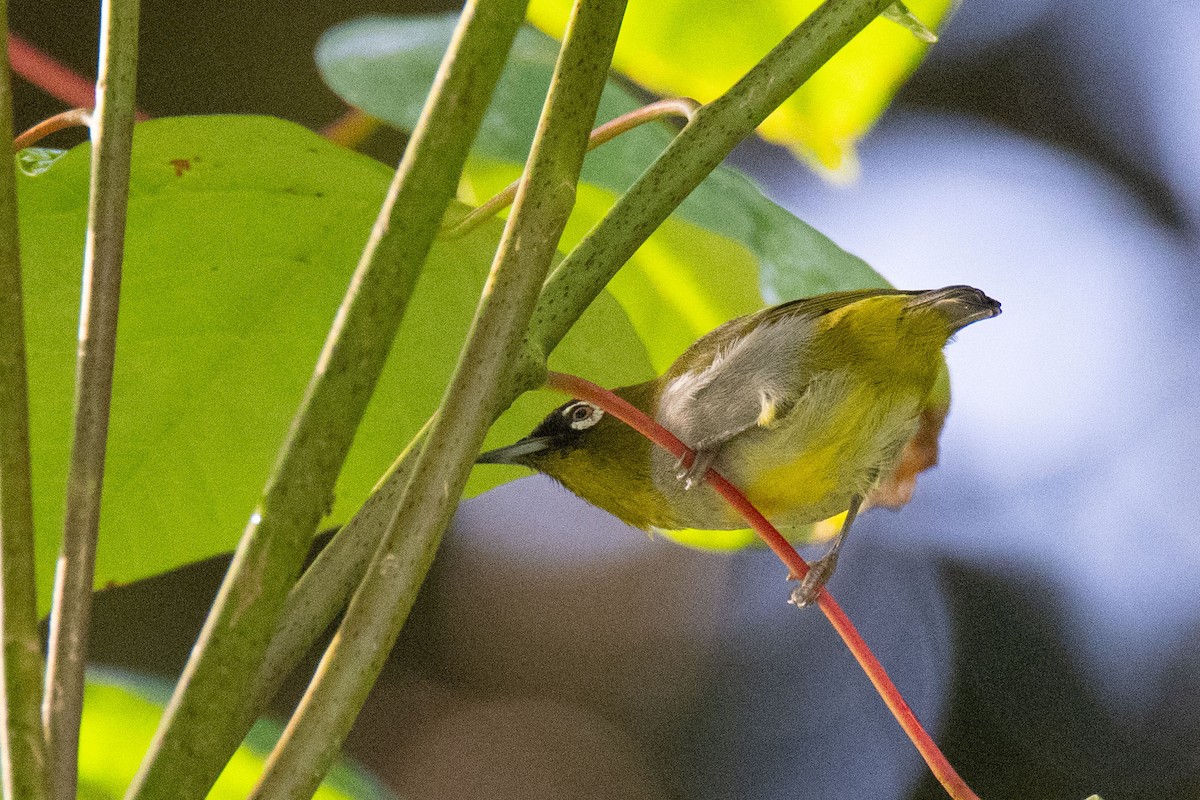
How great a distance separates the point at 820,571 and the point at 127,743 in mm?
348

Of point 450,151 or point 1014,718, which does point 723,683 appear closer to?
point 1014,718

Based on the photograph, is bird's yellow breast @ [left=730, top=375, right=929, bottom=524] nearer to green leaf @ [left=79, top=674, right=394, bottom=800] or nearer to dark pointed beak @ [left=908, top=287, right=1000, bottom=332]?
dark pointed beak @ [left=908, top=287, right=1000, bottom=332]

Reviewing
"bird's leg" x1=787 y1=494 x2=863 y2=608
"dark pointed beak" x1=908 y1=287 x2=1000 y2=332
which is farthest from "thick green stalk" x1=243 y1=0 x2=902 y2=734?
"dark pointed beak" x1=908 y1=287 x2=1000 y2=332

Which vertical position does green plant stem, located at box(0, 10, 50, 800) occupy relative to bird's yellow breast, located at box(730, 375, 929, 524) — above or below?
below

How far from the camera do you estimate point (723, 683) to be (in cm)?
133

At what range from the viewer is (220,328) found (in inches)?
15.5

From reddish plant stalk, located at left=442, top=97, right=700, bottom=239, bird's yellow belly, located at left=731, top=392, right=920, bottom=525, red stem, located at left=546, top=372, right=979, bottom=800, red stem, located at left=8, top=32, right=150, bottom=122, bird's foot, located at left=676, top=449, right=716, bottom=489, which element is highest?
red stem, located at left=8, top=32, right=150, bottom=122

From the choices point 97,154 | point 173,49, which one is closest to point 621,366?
point 97,154

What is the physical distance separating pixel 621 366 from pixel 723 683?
1015 millimetres

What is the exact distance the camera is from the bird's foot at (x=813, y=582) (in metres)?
0.34

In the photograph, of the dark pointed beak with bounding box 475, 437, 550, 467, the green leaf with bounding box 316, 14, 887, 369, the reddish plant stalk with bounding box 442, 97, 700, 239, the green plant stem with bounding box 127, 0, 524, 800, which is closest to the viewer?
the green plant stem with bounding box 127, 0, 524, 800

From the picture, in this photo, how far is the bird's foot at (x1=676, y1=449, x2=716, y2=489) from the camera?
44cm

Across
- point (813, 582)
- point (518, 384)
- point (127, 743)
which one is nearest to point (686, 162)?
point (518, 384)

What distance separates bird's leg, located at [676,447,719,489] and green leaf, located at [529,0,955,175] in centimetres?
14
